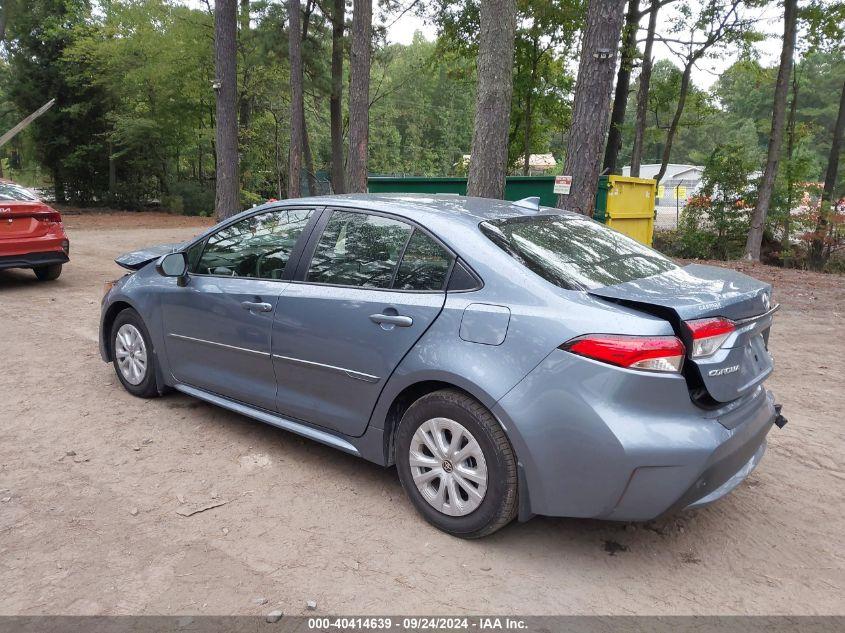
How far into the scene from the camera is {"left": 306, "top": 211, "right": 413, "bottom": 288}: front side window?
343cm

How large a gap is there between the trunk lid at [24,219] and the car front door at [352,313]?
704cm

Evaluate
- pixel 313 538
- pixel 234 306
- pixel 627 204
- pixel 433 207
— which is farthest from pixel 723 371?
pixel 627 204

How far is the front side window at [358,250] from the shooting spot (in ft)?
11.3

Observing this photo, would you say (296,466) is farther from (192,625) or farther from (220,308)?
(192,625)

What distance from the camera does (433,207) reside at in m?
3.56

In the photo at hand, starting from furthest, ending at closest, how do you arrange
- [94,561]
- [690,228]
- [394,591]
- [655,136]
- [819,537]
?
[655,136] < [690,228] < [819,537] < [94,561] < [394,591]

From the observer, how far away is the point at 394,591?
272 cm

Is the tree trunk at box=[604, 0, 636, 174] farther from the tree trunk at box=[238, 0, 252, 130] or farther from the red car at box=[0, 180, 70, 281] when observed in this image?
the red car at box=[0, 180, 70, 281]

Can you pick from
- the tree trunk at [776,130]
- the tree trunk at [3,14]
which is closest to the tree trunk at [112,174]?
the tree trunk at [3,14]

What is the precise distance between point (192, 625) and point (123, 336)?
3.03 m

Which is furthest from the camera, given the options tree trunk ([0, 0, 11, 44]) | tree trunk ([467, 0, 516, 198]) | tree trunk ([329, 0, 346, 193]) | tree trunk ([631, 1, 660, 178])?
tree trunk ([0, 0, 11, 44])

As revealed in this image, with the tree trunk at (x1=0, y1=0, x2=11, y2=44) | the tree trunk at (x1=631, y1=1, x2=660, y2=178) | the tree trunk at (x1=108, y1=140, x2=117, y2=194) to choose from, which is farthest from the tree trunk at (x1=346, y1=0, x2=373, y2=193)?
the tree trunk at (x1=0, y1=0, x2=11, y2=44)

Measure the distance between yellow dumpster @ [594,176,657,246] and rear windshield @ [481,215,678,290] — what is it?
702cm

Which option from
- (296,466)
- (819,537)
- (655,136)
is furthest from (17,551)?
(655,136)
